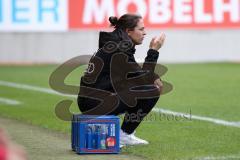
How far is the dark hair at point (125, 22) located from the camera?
26.7 feet

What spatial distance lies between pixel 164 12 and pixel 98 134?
13.2 m

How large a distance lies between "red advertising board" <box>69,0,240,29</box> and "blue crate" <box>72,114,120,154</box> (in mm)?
12824

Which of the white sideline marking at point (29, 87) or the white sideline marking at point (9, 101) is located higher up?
the white sideline marking at point (9, 101)

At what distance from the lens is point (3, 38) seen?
20344mm

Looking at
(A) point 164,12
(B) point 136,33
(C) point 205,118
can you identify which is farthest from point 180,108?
(A) point 164,12

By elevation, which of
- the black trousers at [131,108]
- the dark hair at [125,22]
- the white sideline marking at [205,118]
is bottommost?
the white sideline marking at [205,118]

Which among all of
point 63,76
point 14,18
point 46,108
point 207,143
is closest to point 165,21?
point 14,18

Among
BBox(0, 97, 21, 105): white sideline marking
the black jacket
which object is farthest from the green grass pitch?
the black jacket

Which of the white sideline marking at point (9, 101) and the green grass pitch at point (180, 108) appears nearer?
the green grass pitch at point (180, 108)

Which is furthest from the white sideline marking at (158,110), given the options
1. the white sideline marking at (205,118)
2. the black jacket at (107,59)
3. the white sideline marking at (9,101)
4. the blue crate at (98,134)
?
the blue crate at (98,134)

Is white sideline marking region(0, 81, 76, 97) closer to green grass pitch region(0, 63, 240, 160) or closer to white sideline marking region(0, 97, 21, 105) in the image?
green grass pitch region(0, 63, 240, 160)

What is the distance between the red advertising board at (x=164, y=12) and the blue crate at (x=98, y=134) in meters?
12.8

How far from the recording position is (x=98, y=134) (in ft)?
25.5

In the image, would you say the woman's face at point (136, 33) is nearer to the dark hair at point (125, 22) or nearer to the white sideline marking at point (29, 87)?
the dark hair at point (125, 22)
